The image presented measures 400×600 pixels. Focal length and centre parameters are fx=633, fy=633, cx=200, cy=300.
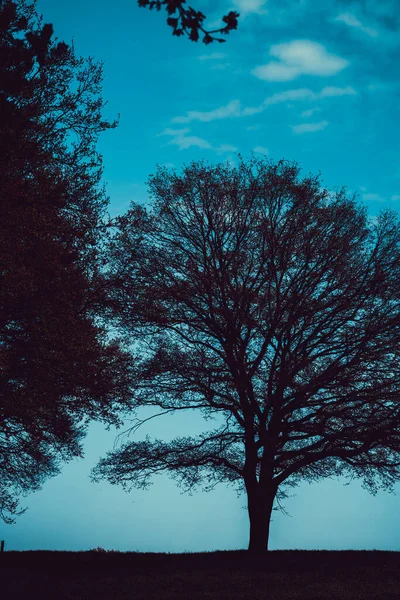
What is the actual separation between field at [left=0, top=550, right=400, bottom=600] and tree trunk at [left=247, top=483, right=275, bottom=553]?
0.51 meters

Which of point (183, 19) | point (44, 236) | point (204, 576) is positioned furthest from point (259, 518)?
point (183, 19)

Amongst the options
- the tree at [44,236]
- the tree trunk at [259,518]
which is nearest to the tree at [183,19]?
the tree at [44,236]

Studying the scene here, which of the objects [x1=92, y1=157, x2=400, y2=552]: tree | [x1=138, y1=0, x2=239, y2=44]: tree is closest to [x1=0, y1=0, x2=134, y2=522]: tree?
[x1=92, y1=157, x2=400, y2=552]: tree

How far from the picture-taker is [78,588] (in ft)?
63.7

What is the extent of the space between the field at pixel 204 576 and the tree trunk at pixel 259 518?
0.51 m

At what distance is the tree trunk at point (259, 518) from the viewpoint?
78.3ft

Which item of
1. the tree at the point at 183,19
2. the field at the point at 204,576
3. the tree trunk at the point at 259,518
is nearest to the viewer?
the tree at the point at 183,19

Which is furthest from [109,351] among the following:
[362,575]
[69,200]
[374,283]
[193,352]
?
[362,575]

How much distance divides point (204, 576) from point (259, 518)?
12.7 feet

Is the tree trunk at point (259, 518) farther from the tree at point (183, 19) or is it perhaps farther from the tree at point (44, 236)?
the tree at point (183, 19)

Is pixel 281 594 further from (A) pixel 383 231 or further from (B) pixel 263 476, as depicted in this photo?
(A) pixel 383 231

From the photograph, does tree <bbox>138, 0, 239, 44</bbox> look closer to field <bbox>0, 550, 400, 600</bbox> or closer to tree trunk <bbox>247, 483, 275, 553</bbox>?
field <bbox>0, 550, 400, 600</bbox>

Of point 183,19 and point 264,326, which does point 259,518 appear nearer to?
point 264,326

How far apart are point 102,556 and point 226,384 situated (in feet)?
29.5
